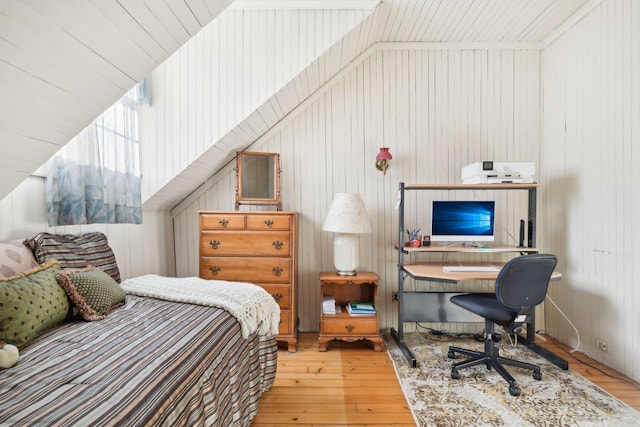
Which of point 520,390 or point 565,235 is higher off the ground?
point 565,235

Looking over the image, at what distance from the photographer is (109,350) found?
102cm

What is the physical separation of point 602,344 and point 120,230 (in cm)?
380

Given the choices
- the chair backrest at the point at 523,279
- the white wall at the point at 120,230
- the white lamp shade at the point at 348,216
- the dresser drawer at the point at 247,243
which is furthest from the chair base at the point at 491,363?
the white wall at the point at 120,230

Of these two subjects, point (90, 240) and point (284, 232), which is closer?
point (90, 240)

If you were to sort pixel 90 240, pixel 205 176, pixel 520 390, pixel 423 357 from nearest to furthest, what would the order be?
pixel 90 240 → pixel 520 390 → pixel 423 357 → pixel 205 176

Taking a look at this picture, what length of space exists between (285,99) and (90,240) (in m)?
1.77

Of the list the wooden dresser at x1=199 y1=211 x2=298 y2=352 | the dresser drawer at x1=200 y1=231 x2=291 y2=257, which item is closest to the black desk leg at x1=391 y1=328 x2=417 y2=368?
the wooden dresser at x1=199 y1=211 x2=298 y2=352

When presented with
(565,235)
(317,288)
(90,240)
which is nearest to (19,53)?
(90,240)

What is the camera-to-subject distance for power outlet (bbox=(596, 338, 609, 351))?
2.23 metres

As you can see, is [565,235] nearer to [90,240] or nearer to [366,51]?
[366,51]

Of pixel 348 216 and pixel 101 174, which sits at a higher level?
pixel 101 174

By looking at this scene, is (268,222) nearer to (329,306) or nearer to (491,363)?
(329,306)

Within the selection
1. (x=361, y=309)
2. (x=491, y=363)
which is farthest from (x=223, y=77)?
(x=491, y=363)

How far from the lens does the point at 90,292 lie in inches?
54.2
